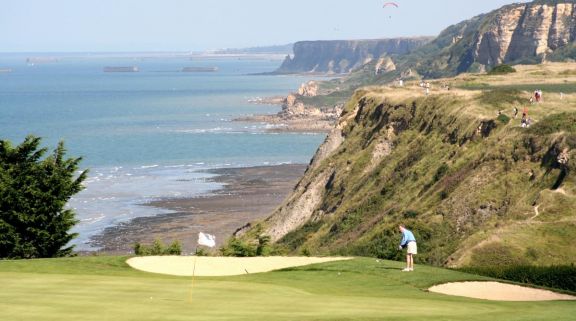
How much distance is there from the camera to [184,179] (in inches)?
4525

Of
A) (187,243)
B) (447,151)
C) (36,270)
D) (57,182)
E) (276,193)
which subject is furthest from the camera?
(276,193)

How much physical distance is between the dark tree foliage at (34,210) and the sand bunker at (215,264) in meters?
9.03

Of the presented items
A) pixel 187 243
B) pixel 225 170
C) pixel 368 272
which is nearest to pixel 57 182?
pixel 368 272

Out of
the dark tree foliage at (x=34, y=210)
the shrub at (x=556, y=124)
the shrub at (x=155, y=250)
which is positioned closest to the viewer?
the shrub at (x=155, y=250)

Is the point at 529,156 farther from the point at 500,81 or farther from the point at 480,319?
the point at 500,81

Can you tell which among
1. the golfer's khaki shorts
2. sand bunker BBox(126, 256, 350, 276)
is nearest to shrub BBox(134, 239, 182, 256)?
sand bunker BBox(126, 256, 350, 276)

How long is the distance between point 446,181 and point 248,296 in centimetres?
3161

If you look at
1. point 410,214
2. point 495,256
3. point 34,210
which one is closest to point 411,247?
point 495,256

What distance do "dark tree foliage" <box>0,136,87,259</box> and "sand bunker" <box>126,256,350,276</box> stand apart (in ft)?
29.6

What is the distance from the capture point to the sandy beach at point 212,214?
3012 inches

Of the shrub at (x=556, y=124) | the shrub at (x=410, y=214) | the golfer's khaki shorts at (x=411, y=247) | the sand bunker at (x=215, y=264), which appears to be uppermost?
the shrub at (x=556, y=124)

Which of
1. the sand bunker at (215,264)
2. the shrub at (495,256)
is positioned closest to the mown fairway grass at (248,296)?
the sand bunker at (215,264)

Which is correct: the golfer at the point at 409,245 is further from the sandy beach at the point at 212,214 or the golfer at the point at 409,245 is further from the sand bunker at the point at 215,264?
the sandy beach at the point at 212,214

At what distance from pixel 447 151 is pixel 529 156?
34.3 ft
